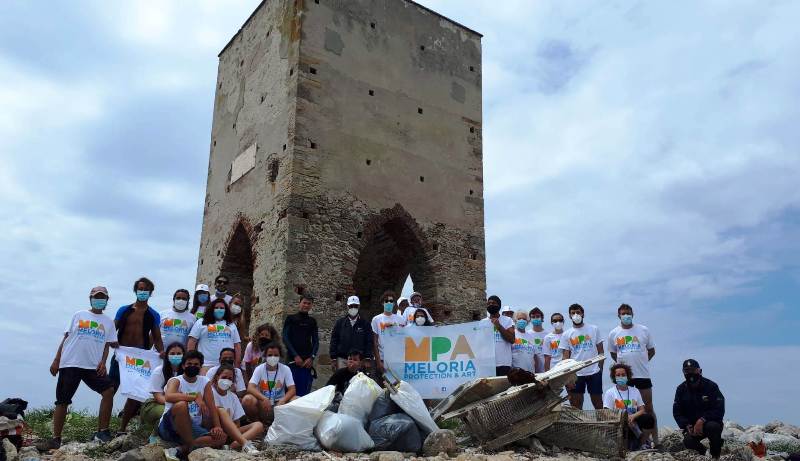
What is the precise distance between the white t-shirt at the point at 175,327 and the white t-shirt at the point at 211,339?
0.29 meters

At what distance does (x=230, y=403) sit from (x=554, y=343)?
14.7ft

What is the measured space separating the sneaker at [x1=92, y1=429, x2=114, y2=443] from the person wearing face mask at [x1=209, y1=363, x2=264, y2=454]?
4.48 feet

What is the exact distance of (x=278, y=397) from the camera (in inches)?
274

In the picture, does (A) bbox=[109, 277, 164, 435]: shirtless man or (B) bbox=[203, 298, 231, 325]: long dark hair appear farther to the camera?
(B) bbox=[203, 298, 231, 325]: long dark hair

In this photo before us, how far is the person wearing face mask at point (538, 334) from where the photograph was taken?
29.1 feet

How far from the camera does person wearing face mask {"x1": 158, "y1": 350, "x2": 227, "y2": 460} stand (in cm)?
580

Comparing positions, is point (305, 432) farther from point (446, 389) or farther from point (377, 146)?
point (377, 146)

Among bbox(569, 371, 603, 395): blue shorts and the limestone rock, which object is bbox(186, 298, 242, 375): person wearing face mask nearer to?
the limestone rock

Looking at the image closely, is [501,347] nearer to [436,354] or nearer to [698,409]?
[436,354]

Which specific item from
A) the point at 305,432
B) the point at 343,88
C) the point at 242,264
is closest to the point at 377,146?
the point at 343,88

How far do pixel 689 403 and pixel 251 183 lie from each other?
28.8 feet

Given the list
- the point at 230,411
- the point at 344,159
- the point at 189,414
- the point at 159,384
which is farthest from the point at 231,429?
the point at 344,159

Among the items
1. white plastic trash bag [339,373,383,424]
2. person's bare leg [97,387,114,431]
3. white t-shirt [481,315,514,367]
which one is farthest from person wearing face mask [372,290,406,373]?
person's bare leg [97,387,114,431]

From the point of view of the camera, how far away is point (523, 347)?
8.74 meters
